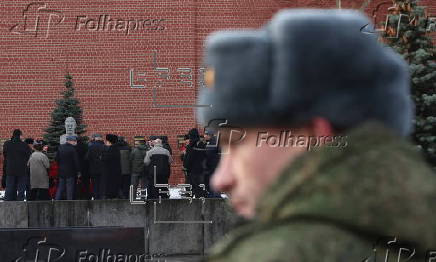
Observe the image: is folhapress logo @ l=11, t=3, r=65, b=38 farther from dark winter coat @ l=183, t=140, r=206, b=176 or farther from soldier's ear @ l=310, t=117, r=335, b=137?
soldier's ear @ l=310, t=117, r=335, b=137

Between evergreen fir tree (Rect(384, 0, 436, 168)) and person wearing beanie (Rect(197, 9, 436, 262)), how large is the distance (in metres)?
14.3

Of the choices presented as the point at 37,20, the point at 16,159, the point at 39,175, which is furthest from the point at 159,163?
the point at 37,20

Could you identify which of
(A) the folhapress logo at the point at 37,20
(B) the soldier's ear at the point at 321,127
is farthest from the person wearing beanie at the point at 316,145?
(A) the folhapress logo at the point at 37,20

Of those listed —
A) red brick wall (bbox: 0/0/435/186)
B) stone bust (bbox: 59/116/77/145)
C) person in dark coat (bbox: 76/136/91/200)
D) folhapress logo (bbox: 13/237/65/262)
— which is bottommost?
folhapress logo (bbox: 13/237/65/262)

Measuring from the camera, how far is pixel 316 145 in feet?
4.66

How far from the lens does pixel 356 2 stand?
2847cm

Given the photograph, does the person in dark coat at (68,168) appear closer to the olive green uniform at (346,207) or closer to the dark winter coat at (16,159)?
the dark winter coat at (16,159)

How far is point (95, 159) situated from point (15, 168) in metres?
1.33

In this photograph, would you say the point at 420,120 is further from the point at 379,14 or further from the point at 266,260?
the point at 266,260

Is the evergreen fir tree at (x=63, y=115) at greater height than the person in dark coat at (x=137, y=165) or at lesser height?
greater

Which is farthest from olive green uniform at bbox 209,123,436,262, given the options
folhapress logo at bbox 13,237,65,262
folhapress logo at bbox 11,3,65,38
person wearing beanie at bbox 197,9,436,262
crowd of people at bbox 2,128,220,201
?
folhapress logo at bbox 11,3,65,38

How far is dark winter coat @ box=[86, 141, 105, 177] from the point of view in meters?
18.3

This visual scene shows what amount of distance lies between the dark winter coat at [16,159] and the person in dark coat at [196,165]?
2666mm

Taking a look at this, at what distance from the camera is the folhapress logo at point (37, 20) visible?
29406 millimetres
